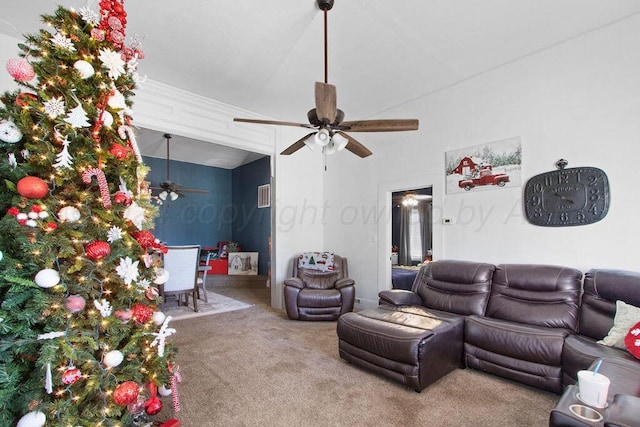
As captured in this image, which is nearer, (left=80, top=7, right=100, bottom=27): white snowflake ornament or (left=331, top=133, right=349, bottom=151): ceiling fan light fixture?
(left=80, top=7, right=100, bottom=27): white snowflake ornament

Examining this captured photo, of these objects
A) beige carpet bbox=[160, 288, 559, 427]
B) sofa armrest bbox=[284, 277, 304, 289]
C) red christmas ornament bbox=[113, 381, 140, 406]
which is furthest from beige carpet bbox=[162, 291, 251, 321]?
red christmas ornament bbox=[113, 381, 140, 406]

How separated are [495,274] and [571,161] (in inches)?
53.4

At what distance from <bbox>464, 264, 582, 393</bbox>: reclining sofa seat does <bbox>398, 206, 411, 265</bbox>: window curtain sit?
18.1 feet

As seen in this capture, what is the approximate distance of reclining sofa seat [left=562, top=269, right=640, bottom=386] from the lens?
214 cm

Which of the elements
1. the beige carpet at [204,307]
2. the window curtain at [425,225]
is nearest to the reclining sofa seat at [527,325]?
the beige carpet at [204,307]

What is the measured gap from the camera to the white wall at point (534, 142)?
2.75m

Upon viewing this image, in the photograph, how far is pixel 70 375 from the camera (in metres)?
1.24

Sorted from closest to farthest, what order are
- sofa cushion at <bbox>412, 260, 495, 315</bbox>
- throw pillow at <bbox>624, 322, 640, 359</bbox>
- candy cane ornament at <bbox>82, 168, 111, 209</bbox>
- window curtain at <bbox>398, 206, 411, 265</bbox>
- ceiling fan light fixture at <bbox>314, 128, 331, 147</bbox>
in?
candy cane ornament at <bbox>82, 168, 111, 209</bbox> < throw pillow at <bbox>624, 322, 640, 359</bbox> < ceiling fan light fixture at <bbox>314, 128, 331, 147</bbox> < sofa cushion at <bbox>412, 260, 495, 315</bbox> < window curtain at <bbox>398, 206, 411, 265</bbox>

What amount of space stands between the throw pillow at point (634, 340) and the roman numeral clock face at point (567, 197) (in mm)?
1134

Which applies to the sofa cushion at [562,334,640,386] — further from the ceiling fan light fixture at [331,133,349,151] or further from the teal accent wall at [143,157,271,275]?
the teal accent wall at [143,157,271,275]

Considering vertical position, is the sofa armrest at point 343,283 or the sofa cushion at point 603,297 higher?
the sofa cushion at point 603,297

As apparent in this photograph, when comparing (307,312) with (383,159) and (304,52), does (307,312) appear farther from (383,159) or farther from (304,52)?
(304,52)

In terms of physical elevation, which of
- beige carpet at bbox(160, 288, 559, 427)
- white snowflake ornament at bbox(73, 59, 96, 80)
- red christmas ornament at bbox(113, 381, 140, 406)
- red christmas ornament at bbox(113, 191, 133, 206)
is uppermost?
white snowflake ornament at bbox(73, 59, 96, 80)

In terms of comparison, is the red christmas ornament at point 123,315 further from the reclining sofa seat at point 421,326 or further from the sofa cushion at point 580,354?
the sofa cushion at point 580,354
